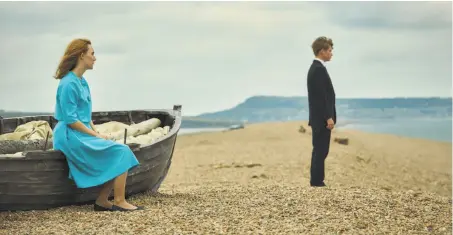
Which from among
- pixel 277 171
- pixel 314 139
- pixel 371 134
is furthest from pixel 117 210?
pixel 371 134

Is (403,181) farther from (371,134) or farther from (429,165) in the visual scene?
(371,134)

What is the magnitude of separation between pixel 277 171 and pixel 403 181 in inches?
102

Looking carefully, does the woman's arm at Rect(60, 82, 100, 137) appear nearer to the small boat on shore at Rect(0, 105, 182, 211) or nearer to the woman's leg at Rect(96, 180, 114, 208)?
the small boat on shore at Rect(0, 105, 182, 211)

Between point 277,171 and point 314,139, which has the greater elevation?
point 314,139

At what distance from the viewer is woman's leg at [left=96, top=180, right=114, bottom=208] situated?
7727 mm

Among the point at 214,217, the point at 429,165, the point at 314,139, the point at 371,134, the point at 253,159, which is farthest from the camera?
the point at 371,134

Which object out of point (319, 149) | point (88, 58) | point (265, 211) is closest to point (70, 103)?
point (88, 58)

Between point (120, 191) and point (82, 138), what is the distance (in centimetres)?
66

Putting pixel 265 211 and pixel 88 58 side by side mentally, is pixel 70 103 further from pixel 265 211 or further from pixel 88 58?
pixel 265 211

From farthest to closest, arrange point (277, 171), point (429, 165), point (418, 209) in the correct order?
point (429, 165) → point (277, 171) → point (418, 209)

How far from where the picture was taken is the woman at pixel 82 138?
7402 millimetres

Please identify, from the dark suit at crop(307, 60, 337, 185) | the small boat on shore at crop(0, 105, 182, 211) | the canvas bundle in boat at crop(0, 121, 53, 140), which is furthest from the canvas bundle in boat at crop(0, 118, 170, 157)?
the dark suit at crop(307, 60, 337, 185)

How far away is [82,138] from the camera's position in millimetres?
7488

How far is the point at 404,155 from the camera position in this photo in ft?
64.5
